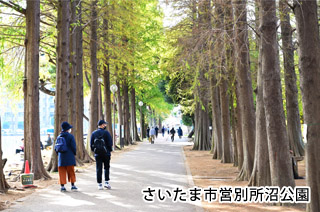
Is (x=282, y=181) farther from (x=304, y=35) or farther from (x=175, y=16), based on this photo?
(x=175, y=16)

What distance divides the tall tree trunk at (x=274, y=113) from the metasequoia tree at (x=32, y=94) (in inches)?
323

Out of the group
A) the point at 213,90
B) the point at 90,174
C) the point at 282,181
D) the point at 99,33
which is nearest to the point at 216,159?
the point at 213,90

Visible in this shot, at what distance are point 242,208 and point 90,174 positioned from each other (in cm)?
804

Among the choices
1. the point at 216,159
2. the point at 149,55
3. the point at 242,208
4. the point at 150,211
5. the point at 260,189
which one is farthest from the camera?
the point at 149,55

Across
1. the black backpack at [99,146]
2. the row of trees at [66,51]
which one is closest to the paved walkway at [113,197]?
the black backpack at [99,146]

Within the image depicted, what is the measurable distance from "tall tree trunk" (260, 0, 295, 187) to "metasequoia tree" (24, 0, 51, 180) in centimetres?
820

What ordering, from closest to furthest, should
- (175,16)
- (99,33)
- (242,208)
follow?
(242,208)
(175,16)
(99,33)

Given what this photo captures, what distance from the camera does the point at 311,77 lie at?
23.9 feet

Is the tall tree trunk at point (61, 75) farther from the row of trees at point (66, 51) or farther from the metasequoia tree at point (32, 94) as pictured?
the metasequoia tree at point (32, 94)

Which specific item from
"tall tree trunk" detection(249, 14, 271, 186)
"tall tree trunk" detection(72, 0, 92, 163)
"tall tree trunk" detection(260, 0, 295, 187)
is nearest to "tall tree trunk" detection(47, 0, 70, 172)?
"tall tree trunk" detection(72, 0, 92, 163)

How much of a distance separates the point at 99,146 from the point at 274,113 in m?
4.84

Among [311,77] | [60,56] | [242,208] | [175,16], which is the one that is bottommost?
[242,208]

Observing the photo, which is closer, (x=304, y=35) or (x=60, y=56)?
(x=304, y=35)

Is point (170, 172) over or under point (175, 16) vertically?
under
